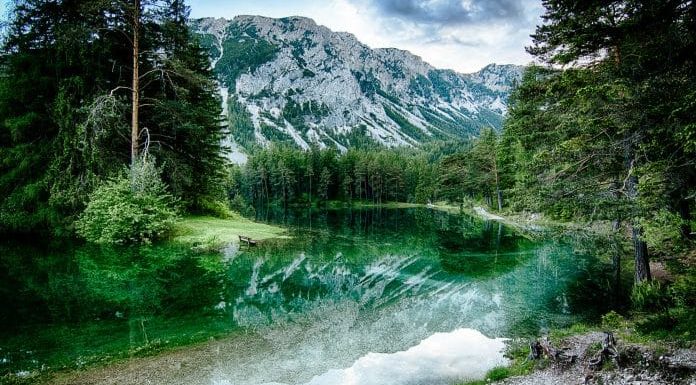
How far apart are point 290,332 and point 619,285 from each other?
14.6 metres

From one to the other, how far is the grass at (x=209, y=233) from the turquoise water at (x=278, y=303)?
54.3 inches

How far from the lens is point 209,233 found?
27266mm

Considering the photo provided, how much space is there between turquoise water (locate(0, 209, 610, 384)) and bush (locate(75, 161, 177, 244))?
141 centimetres

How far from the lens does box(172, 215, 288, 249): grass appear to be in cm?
2534

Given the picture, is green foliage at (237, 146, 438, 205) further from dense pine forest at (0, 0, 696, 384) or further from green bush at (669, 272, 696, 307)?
green bush at (669, 272, 696, 307)

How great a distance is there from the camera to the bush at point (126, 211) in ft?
78.1

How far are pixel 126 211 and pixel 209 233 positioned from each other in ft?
17.7

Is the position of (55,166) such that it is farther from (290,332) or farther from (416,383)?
(416,383)

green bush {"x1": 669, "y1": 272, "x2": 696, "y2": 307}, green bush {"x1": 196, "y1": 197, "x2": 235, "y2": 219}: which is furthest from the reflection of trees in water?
green bush {"x1": 669, "y1": 272, "x2": 696, "y2": 307}

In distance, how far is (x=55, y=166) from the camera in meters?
25.5

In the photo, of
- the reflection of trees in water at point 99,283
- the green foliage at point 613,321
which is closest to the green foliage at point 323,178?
the reflection of trees in water at point 99,283

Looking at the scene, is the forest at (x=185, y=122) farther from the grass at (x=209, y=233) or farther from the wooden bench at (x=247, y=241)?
the wooden bench at (x=247, y=241)

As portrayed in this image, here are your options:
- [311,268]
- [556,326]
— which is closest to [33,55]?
[311,268]

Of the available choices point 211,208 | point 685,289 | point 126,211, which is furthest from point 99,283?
point 211,208
